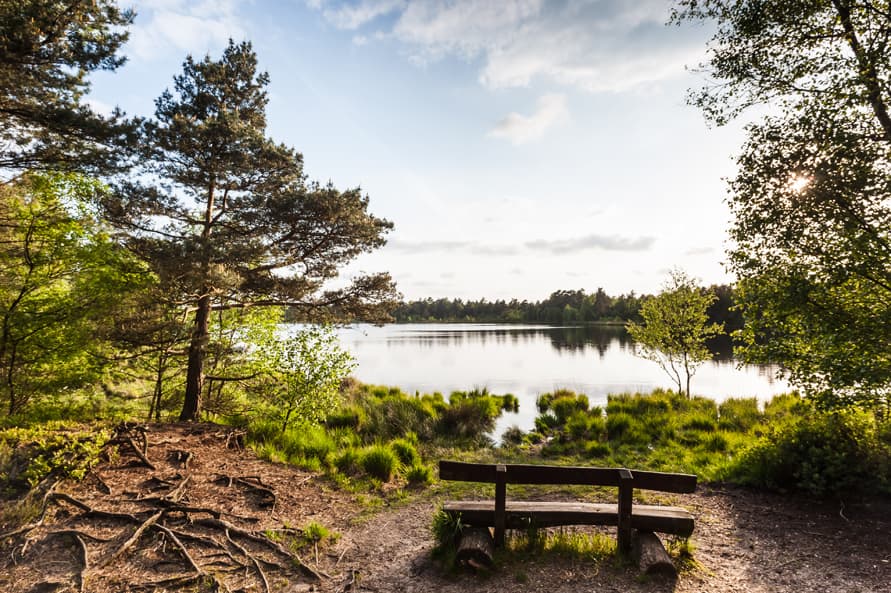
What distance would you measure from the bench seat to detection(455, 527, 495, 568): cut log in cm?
27

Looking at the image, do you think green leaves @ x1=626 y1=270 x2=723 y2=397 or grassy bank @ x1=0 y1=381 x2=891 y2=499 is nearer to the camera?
grassy bank @ x1=0 y1=381 x2=891 y2=499

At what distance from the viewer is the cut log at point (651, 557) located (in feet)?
14.4

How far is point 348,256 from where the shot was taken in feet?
37.4

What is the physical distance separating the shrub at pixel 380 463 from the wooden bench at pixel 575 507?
140 inches

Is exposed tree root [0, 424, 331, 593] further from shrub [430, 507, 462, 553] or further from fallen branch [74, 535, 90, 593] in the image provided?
shrub [430, 507, 462, 553]

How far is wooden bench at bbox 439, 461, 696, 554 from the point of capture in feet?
15.5

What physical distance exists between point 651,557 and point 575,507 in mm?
992

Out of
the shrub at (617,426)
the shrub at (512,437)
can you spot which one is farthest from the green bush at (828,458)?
the shrub at (512,437)

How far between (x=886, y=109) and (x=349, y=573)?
11.0m

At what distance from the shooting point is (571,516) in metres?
5.02

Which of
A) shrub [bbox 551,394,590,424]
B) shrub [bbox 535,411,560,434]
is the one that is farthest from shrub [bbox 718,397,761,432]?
shrub [bbox 535,411,560,434]

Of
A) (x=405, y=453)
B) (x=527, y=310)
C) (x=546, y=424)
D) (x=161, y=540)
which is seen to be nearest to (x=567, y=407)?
(x=546, y=424)

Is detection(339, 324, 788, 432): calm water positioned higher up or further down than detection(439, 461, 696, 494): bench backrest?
further down

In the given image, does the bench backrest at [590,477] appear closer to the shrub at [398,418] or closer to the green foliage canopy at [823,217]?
the green foliage canopy at [823,217]
